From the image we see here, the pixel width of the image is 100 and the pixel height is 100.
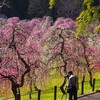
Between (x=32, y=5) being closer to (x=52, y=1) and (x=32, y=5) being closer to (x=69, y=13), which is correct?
(x=69, y=13)

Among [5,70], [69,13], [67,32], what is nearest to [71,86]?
[5,70]

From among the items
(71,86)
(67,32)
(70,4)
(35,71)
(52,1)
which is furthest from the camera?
(70,4)

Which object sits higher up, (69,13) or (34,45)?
(69,13)

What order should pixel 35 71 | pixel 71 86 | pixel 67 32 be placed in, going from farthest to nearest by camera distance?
pixel 67 32 → pixel 35 71 → pixel 71 86

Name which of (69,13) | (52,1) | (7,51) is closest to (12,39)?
(7,51)

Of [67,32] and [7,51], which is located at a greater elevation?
[67,32]

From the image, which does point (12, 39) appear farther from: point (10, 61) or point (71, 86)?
point (71, 86)

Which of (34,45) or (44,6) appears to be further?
(44,6)

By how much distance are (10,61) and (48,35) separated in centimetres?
366

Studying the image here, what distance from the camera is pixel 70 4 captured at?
2232 inches

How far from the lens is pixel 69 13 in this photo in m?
56.9

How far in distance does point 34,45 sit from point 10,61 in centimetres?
188

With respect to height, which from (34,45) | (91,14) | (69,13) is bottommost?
(34,45)

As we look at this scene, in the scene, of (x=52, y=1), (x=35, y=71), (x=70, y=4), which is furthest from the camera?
(x=70, y=4)
